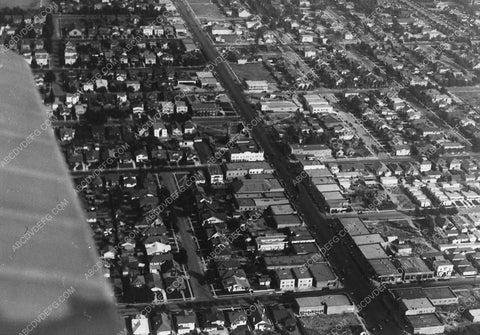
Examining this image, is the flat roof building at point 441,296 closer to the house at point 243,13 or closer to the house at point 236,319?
the house at point 236,319

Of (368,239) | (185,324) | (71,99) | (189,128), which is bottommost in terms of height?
(185,324)

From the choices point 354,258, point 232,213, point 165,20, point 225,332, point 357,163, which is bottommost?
point 225,332

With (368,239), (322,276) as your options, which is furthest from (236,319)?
(368,239)

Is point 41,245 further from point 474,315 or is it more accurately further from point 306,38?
point 306,38

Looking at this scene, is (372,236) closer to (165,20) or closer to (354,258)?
(354,258)

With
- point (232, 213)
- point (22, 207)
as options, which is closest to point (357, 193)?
point (232, 213)

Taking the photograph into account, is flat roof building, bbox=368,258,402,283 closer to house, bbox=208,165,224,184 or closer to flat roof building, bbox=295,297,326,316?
flat roof building, bbox=295,297,326,316
